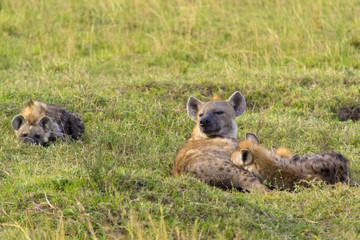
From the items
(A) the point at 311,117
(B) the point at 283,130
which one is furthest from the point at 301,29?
(B) the point at 283,130

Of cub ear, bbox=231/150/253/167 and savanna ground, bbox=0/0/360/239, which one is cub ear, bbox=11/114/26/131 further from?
cub ear, bbox=231/150/253/167

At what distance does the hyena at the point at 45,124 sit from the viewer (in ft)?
17.2

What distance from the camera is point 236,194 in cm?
383

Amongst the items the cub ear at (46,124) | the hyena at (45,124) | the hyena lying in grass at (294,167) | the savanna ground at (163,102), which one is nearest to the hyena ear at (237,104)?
the savanna ground at (163,102)

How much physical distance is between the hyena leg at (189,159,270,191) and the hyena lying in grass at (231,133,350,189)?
91mm

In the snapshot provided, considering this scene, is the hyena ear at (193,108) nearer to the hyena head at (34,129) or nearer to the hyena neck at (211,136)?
the hyena neck at (211,136)

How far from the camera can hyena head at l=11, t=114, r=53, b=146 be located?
519 centimetres

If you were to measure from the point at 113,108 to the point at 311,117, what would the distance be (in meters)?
2.12

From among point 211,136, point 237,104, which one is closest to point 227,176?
point 211,136

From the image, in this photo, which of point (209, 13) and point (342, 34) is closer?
point (342, 34)

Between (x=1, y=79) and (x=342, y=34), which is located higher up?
(x=342, y=34)

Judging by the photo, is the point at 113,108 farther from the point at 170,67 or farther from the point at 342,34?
the point at 342,34

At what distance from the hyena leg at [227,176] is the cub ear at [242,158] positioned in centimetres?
7

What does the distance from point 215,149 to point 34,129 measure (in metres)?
1.86
